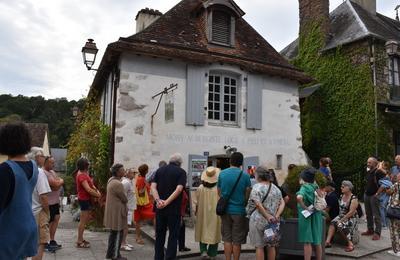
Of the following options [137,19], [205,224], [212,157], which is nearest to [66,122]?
[137,19]

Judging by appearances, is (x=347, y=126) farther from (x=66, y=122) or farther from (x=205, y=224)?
(x=66, y=122)

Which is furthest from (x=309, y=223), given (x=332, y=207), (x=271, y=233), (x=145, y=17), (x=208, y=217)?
(x=145, y=17)

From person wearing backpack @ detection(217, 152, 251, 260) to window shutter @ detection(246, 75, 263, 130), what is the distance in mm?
7270

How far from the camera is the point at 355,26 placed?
17625mm

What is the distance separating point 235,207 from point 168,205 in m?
0.99

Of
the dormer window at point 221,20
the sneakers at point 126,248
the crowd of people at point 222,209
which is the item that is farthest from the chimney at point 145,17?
the sneakers at point 126,248

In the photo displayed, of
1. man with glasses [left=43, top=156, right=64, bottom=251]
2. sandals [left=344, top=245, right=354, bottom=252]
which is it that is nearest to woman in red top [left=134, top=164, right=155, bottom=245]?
man with glasses [left=43, top=156, right=64, bottom=251]

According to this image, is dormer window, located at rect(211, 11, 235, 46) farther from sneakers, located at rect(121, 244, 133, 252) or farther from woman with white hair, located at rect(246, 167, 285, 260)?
woman with white hair, located at rect(246, 167, 285, 260)

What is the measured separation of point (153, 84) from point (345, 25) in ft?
35.3

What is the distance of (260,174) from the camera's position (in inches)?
231

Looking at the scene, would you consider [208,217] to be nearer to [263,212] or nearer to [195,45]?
[263,212]

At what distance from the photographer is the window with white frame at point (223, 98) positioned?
13.0 meters

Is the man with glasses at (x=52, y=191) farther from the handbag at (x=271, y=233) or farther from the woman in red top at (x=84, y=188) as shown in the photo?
the handbag at (x=271, y=233)

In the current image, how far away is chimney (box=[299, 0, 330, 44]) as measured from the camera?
1800cm
